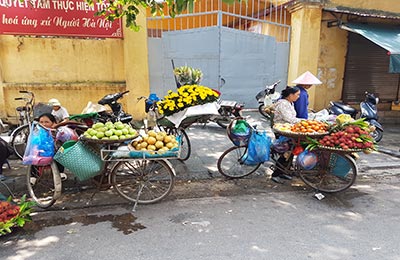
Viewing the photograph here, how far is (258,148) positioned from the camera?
443 cm

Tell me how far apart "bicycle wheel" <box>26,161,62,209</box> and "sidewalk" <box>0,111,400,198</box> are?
33cm

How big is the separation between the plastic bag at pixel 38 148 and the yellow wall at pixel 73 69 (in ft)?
14.3

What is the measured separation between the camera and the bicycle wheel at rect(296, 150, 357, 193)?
4.22 m

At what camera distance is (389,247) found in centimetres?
299

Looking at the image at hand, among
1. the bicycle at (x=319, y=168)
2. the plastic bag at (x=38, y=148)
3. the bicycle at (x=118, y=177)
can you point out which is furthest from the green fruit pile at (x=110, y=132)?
the bicycle at (x=319, y=168)

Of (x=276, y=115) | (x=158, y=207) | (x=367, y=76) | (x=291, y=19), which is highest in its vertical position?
(x=291, y=19)

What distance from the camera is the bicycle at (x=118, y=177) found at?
3744mm

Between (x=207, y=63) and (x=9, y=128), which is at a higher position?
(x=207, y=63)

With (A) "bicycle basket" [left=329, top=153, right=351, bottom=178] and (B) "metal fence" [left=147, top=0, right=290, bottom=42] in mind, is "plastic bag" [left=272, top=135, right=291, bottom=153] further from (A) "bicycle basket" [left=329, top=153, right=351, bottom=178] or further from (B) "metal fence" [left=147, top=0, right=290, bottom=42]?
(B) "metal fence" [left=147, top=0, right=290, bottom=42]

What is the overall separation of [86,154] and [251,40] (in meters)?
6.30

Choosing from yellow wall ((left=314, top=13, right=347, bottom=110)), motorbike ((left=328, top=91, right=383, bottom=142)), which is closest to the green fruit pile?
motorbike ((left=328, top=91, right=383, bottom=142))

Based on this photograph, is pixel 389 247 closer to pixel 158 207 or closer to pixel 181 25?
pixel 158 207

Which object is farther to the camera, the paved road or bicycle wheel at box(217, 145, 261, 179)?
bicycle wheel at box(217, 145, 261, 179)

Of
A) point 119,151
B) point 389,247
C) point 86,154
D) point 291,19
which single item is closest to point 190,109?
point 119,151
